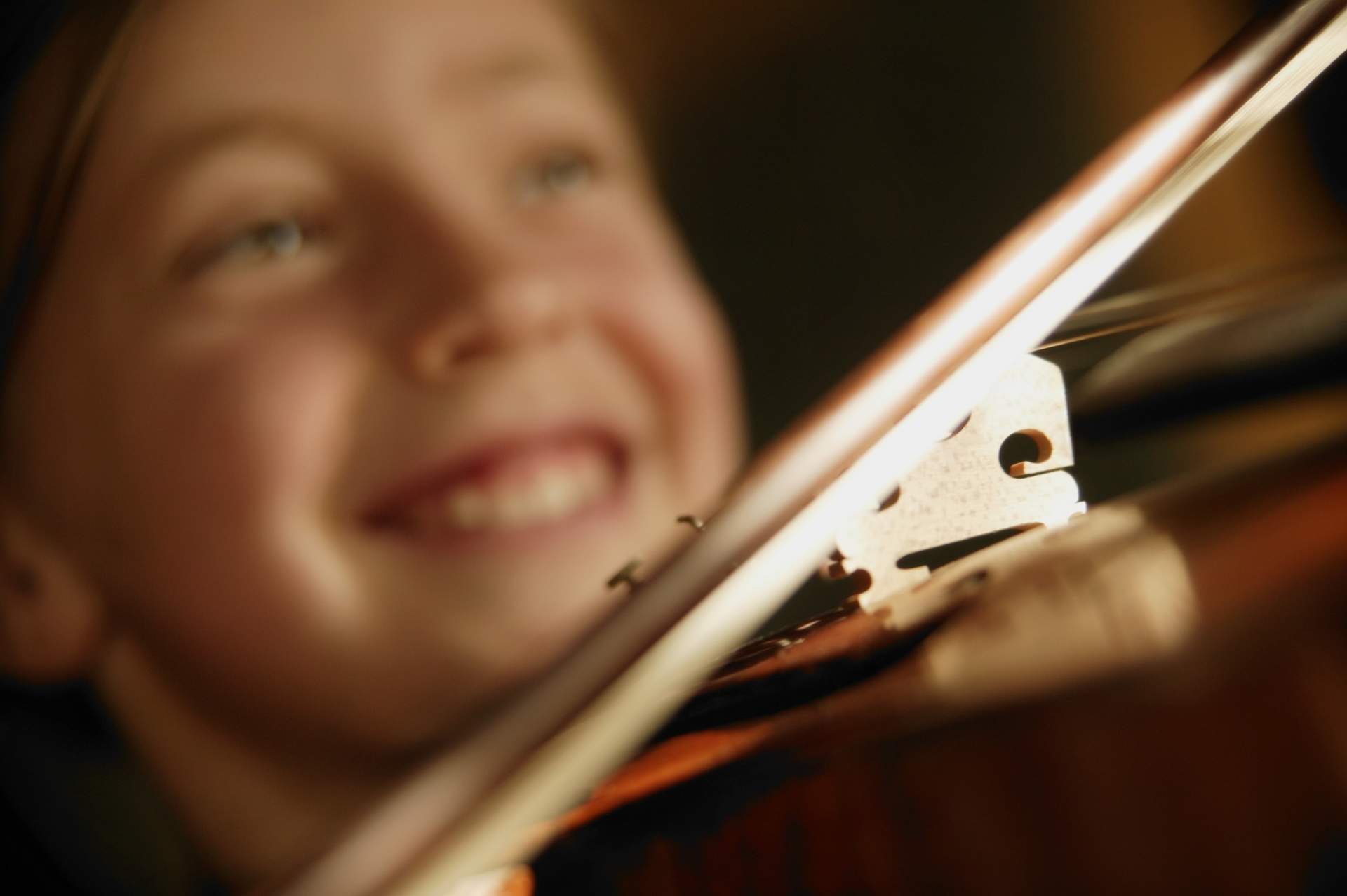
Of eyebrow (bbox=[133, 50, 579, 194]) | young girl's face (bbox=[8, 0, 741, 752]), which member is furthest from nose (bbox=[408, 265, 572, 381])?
eyebrow (bbox=[133, 50, 579, 194])

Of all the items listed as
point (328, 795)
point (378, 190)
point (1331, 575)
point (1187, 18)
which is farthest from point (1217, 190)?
point (328, 795)

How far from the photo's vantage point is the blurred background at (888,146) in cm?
61

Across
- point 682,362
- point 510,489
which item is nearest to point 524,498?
point 510,489

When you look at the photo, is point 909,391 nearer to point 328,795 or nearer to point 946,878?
point 946,878

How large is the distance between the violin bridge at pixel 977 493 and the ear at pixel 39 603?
375 millimetres

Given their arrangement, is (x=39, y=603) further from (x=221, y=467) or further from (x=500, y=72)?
(x=500, y=72)

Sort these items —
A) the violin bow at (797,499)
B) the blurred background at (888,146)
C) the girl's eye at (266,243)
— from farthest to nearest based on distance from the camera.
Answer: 1. the blurred background at (888,146)
2. the girl's eye at (266,243)
3. the violin bow at (797,499)

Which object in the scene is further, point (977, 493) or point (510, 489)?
point (510, 489)

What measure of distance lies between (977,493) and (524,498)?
234 mm

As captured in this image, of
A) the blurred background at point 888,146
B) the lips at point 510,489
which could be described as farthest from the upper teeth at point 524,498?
the blurred background at point 888,146

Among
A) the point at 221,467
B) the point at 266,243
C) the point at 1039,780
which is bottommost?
the point at 1039,780

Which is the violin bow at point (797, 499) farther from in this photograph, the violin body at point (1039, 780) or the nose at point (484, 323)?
the nose at point (484, 323)

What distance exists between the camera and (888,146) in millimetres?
655

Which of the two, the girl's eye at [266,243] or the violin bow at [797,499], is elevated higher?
the girl's eye at [266,243]
